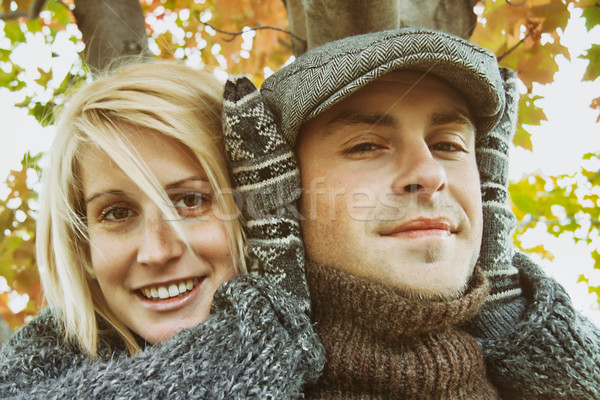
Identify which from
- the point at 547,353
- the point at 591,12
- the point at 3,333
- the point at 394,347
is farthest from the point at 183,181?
the point at 591,12

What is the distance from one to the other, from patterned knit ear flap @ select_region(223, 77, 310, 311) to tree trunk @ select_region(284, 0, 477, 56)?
43cm

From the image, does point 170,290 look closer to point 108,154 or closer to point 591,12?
point 108,154

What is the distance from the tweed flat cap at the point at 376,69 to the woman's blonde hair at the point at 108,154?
311 mm

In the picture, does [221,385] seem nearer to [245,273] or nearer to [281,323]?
[281,323]

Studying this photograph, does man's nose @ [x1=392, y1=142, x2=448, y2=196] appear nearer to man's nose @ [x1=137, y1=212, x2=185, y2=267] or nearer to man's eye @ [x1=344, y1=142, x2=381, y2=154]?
man's eye @ [x1=344, y1=142, x2=381, y2=154]

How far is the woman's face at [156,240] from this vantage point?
1631 millimetres

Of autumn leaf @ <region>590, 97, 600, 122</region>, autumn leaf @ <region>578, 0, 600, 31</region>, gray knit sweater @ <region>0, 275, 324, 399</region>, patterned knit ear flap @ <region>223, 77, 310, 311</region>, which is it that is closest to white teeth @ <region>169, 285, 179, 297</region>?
gray knit sweater @ <region>0, 275, 324, 399</region>

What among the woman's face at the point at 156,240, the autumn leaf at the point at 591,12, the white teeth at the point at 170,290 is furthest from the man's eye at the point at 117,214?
the autumn leaf at the point at 591,12

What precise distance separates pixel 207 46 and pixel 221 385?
2.53 meters

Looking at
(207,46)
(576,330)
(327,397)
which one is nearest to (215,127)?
(327,397)

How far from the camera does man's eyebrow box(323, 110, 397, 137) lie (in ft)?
5.37

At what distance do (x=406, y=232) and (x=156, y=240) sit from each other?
2.68 ft

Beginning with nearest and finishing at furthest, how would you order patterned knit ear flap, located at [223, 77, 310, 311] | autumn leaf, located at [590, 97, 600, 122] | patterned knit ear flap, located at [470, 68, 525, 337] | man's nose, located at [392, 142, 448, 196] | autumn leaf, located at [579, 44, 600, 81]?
man's nose, located at [392, 142, 448, 196], patterned knit ear flap, located at [223, 77, 310, 311], patterned knit ear flap, located at [470, 68, 525, 337], autumn leaf, located at [579, 44, 600, 81], autumn leaf, located at [590, 97, 600, 122]

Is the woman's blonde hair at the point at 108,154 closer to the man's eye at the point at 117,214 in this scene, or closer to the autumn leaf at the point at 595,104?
the man's eye at the point at 117,214
